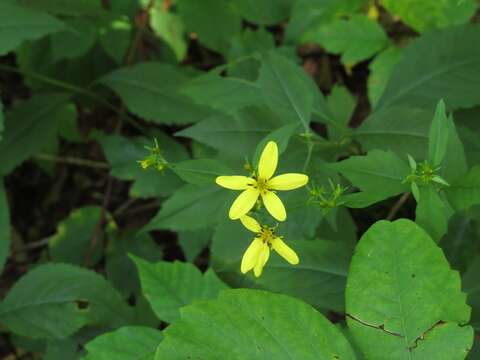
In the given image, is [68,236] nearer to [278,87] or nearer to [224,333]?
[278,87]

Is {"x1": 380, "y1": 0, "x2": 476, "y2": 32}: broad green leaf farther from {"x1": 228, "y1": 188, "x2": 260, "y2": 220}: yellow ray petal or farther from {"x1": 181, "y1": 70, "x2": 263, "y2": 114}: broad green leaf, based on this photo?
{"x1": 228, "y1": 188, "x2": 260, "y2": 220}: yellow ray petal

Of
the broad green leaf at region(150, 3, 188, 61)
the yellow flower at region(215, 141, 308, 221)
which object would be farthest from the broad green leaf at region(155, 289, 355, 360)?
the broad green leaf at region(150, 3, 188, 61)

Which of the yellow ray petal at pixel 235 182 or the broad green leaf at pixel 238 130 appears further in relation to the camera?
the broad green leaf at pixel 238 130

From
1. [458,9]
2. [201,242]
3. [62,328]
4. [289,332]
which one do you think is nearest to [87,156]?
[201,242]

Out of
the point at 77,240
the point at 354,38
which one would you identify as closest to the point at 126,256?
the point at 77,240

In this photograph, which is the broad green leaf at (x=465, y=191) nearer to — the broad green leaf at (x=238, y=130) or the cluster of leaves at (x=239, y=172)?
the cluster of leaves at (x=239, y=172)

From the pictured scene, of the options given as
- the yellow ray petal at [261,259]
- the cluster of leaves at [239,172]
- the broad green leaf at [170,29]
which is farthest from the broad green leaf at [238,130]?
the broad green leaf at [170,29]
